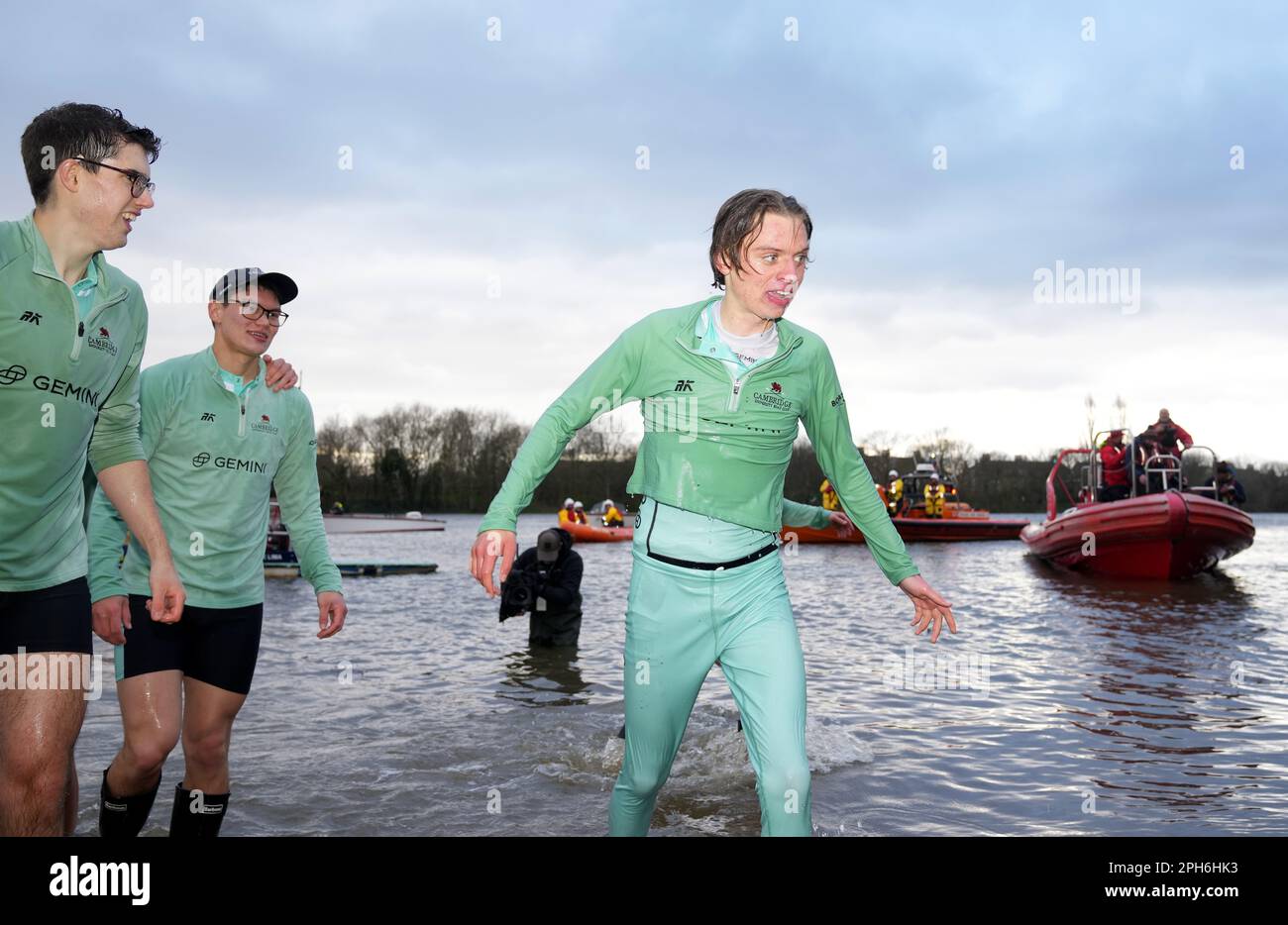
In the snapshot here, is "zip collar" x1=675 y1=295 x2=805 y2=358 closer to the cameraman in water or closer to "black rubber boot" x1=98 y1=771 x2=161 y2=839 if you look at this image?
"black rubber boot" x1=98 y1=771 x2=161 y2=839

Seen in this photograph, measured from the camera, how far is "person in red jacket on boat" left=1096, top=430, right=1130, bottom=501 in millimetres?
22812

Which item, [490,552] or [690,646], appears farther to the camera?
[690,646]

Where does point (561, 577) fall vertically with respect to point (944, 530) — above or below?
above

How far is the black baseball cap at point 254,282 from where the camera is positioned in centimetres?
403

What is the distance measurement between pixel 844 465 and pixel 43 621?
2519 mm

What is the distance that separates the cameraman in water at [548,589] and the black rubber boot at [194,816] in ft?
22.2

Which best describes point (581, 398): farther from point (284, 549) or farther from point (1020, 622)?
point (284, 549)

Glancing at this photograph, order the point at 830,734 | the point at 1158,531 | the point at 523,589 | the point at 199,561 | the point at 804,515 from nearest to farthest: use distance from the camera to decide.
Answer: the point at 199,561 < the point at 804,515 < the point at 830,734 < the point at 523,589 < the point at 1158,531

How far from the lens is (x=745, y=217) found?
332 centimetres

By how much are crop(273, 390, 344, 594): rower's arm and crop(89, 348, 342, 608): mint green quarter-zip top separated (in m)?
0.17

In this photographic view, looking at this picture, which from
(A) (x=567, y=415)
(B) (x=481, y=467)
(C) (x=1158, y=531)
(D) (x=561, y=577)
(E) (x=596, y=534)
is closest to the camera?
(A) (x=567, y=415)

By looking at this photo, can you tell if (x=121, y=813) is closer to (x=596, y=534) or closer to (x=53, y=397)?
(x=53, y=397)

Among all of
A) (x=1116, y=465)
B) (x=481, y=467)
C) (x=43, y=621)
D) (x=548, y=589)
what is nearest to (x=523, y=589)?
(x=548, y=589)
